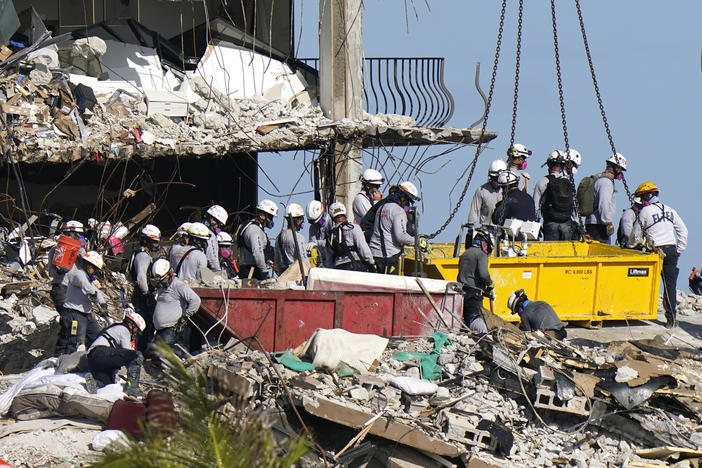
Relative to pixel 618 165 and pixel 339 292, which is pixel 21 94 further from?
pixel 618 165

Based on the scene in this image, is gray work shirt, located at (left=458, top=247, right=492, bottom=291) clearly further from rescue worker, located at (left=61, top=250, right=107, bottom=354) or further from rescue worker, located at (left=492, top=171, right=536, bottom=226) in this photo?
rescue worker, located at (left=61, top=250, right=107, bottom=354)

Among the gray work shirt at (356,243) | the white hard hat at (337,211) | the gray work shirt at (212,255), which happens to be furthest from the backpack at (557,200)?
the gray work shirt at (212,255)

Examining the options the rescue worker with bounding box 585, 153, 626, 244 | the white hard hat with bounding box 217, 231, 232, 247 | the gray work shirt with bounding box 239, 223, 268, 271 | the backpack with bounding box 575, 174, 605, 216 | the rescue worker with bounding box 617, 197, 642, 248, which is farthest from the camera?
the backpack with bounding box 575, 174, 605, 216

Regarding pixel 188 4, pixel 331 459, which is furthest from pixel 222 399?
pixel 188 4

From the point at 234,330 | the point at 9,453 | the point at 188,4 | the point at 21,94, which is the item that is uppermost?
the point at 188,4

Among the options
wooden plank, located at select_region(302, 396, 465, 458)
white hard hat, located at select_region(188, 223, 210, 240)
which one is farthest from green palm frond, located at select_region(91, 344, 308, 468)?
white hard hat, located at select_region(188, 223, 210, 240)

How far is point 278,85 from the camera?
1920 centimetres

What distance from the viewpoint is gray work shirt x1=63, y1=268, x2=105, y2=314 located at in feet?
38.3

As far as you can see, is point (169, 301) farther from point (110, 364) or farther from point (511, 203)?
point (511, 203)

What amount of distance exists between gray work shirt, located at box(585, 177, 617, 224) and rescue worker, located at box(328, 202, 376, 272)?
4399mm

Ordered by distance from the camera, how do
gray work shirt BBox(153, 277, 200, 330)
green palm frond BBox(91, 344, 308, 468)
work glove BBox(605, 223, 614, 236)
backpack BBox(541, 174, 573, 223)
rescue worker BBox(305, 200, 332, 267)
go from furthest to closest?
1. work glove BBox(605, 223, 614, 236)
2. backpack BBox(541, 174, 573, 223)
3. rescue worker BBox(305, 200, 332, 267)
4. gray work shirt BBox(153, 277, 200, 330)
5. green palm frond BBox(91, 344, 308, 468)

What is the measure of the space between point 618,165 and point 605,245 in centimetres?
123

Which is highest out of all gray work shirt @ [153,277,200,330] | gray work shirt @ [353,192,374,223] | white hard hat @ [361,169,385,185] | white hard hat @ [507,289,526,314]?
white hard hat @ [361,169,385,185]

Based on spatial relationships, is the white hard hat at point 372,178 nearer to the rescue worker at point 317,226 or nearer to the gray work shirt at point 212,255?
the rescue worker at point 317,226
